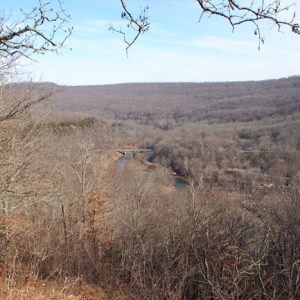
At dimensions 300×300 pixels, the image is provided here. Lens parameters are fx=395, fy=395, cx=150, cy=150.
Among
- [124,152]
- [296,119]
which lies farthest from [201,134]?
[124,152]

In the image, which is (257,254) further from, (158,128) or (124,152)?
(158,128)

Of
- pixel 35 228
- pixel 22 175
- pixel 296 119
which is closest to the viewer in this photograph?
pixel 22 175

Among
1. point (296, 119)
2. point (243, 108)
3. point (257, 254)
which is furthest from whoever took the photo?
point (243, 108)

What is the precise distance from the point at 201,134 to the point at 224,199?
207ft

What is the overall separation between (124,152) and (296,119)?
121 ft

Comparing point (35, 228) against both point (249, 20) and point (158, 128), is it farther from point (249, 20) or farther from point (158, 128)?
point (158, 128)

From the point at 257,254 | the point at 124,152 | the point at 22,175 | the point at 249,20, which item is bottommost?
the point at 124,152

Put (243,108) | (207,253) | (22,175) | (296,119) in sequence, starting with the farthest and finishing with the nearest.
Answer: (243,108) → (296,119) → (207,253) → (22,175)

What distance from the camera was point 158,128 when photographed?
3898 inches

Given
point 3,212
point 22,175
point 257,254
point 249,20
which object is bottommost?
point 257,254

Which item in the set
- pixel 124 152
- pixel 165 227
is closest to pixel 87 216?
pixel 165 227

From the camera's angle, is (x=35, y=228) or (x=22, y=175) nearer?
(x=22, y=175)

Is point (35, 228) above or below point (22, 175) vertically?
below

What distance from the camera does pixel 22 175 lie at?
834 cm
